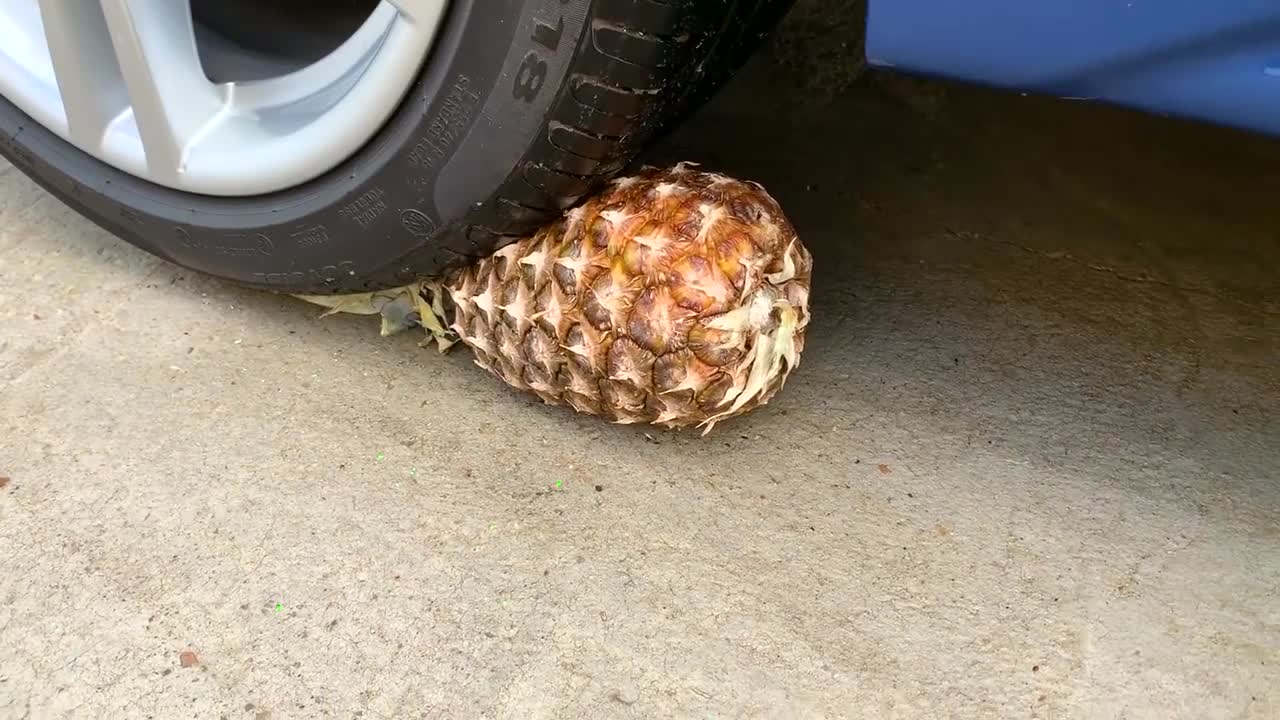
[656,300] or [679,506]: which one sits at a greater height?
[656,300]

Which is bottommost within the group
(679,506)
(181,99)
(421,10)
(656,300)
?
(679,506)

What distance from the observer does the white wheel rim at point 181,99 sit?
1.02 metres

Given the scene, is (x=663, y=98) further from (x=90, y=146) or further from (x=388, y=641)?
(x=90, y=146)

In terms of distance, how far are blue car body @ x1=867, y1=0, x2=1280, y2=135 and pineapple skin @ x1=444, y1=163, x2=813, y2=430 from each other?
28cm

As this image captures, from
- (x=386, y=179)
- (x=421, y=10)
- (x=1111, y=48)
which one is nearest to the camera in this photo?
(x=1111, y=48)

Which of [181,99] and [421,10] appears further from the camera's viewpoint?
[181,99]

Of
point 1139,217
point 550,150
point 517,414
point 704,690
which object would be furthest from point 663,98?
point 1139,217

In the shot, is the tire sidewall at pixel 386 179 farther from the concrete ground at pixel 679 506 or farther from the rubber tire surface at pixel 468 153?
the concrete ground at pixel 679 506

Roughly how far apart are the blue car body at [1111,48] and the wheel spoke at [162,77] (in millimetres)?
782

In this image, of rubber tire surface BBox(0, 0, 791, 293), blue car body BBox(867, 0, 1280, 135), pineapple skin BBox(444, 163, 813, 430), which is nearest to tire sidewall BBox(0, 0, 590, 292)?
rubber tire surface BBox(0, 0, 791, 293)


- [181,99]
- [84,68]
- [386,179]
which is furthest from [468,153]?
[84,68]

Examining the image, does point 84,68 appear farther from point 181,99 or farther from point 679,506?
point 679,506

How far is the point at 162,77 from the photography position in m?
1.06

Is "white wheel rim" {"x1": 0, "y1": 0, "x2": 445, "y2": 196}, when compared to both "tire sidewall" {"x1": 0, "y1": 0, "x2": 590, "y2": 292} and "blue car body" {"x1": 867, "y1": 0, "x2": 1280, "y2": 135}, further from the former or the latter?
"blue car body" {"x1": 867, "y1": 0, "x2": 1280, "y2": 135}
